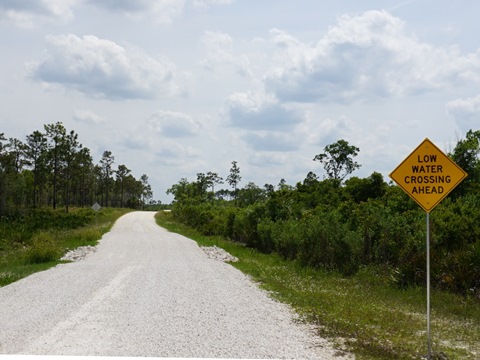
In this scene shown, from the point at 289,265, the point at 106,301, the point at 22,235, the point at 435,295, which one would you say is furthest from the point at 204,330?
the point at 22,235

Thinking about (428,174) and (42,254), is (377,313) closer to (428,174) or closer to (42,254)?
(428,174)

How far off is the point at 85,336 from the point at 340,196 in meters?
25.7

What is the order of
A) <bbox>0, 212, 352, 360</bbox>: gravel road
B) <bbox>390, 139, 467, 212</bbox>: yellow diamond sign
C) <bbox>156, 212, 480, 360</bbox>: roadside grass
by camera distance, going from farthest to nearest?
1. <bbox>156, 212, 480, 360</bbox>: roadside grass
2. <bbox>390, 139, 467, 212</bbox>: yellow diamond sign
3. <bbox>0, 212, 352, 360</bbox>: gravel road

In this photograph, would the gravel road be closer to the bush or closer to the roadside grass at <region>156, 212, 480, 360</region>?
the roadside grass at <region>156, 212, 480, 360</region>

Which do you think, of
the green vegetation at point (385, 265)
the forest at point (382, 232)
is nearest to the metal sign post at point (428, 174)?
the green vegetation at point (385, 265)

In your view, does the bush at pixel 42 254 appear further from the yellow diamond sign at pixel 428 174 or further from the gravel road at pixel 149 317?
the yellow diamond sign at pixel 428 174

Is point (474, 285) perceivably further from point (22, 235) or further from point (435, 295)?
point (22, 235)

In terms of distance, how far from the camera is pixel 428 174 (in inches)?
335

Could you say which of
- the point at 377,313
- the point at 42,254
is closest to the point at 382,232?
the point at 377,313

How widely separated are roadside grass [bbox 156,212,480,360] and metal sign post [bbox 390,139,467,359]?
0.84m

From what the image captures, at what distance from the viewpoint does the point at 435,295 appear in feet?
45.0

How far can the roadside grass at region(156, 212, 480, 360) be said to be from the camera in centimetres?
865

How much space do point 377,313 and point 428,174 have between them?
4311mm

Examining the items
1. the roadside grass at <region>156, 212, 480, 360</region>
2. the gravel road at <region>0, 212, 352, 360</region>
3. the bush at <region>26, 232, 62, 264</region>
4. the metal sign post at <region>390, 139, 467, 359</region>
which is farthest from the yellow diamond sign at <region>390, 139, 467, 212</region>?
the bush at <region>26, 232, 62, 264</region>
